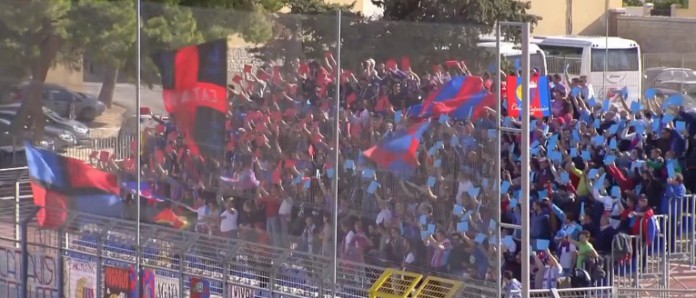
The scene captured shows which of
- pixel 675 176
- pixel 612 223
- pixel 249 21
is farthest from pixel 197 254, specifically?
pixel 675 176

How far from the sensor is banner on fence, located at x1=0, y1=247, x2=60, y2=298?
11336 millimetres

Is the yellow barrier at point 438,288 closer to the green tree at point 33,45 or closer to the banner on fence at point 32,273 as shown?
the banner on fence at point 32,273

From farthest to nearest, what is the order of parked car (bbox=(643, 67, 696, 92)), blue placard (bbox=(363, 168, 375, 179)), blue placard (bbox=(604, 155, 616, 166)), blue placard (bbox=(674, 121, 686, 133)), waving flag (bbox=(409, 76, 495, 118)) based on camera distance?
parked car (bbox=(643, 67, 696, 92)), blue placard (bbox=(674, 121, 686, 133)), blue placard (bbox=(604, 155, 616, 166)), blue placard (bbox=(363, 168, 375, 179)), waving flag (bbox=(409, 76, 495, 118))

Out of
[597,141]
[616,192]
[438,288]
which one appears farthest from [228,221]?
[597,141]

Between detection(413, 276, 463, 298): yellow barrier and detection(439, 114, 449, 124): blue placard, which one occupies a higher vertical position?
detection(439, 114, 449, 124): blue placard

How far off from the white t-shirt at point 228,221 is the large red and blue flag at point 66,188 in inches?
53.2

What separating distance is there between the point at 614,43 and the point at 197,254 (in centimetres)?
1958

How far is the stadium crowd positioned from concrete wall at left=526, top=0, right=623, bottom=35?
28.1 m

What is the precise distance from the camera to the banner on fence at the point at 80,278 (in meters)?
11.0

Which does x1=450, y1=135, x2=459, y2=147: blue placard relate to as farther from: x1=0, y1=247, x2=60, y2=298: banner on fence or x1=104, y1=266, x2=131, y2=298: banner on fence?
x1=0, y1=247, x2=60, y2=298: banner on fence

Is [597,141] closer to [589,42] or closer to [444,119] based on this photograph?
[444,119]

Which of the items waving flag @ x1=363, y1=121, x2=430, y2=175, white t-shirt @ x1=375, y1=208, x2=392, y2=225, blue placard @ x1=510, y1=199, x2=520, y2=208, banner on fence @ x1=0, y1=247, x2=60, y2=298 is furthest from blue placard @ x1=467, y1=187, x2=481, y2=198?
banner on fence @ x1=0, y1=247, x2=60, y2=298

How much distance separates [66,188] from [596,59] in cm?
1855

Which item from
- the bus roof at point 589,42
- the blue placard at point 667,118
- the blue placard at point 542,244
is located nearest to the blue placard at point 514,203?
the blue placard at point 542,244
